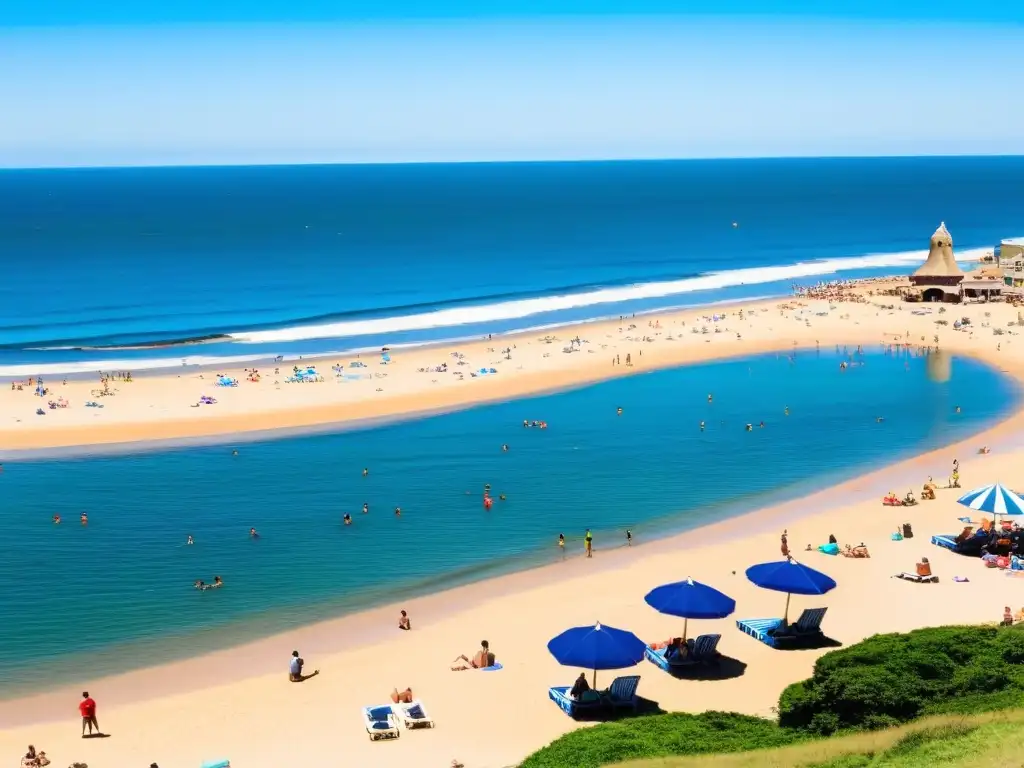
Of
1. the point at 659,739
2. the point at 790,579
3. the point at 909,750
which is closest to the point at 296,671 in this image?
the point at 659,739

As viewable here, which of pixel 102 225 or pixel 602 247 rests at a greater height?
pixel 102 225

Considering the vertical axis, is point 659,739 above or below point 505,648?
above

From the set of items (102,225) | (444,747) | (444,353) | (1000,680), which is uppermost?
(102,225)

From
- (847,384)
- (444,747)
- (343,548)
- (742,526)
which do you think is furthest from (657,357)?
(444,747)

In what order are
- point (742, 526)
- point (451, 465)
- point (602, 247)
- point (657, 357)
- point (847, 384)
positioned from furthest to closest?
point (602, 247), point (657, 357), point (847, 384), point (451, 465), point (742, 526)

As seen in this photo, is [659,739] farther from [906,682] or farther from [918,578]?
[918,578]

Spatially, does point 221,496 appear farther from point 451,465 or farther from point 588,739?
point 588,739

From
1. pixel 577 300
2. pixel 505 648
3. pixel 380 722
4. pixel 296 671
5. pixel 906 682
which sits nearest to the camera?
pixel 906 682

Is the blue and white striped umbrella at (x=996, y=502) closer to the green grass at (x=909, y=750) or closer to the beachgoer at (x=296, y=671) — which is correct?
the green grass at (x=909, y=750)
